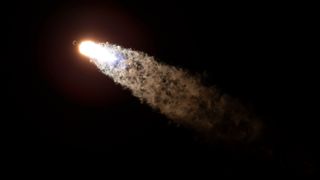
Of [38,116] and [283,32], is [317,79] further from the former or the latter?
[38,116]

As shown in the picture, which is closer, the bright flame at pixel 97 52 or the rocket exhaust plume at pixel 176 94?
the rocket exhaust plume at pixel 176 94

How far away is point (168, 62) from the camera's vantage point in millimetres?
20000

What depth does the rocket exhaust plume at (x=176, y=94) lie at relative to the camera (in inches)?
729

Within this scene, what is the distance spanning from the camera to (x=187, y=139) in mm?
18562

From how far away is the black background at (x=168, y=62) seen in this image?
1819 cm

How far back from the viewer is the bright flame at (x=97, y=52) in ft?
66.4

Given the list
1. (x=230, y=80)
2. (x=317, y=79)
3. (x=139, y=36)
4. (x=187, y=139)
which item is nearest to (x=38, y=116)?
(x=139, y=36)

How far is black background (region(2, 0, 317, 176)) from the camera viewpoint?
18188 mm

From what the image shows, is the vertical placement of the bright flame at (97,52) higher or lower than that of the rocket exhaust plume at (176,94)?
higher

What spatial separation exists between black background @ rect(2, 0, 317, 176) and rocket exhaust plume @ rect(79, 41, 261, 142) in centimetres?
34

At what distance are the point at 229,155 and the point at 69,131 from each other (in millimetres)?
6914

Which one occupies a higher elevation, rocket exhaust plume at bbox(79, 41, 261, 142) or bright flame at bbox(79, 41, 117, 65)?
bright flame at bbox(79, 41, 117, 65)

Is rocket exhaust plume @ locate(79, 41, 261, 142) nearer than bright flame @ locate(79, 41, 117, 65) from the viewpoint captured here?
Yes

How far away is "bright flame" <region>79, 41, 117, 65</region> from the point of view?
20.2m
